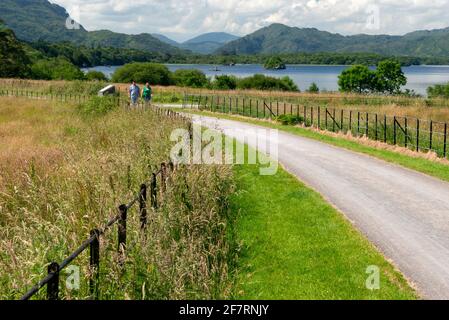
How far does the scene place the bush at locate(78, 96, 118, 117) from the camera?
3130cm

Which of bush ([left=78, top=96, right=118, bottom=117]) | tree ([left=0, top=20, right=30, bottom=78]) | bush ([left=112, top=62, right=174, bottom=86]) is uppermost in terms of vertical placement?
tree ([left=0, top=20, right=30, bottom=78])

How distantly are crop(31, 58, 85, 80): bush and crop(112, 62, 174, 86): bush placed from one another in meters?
8.22

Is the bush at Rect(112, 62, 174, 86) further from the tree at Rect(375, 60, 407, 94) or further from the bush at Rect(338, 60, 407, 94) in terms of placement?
the tree at Rect(375, 60, 407, 94)

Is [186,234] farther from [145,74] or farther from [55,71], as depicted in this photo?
[55,71]

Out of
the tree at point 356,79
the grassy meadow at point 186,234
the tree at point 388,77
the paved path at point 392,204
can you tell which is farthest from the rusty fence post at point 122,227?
the tree at point 388,77

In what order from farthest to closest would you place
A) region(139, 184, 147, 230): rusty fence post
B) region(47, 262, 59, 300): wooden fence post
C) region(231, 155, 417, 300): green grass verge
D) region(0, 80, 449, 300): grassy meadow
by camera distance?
region(139, 184, 147, 230): rusty fence post < region(231, 155, 417, 300): green grass verge < region(0, 80, 449, 300): grassy meadow < region(47, 262, 59, 300): wooden fence post

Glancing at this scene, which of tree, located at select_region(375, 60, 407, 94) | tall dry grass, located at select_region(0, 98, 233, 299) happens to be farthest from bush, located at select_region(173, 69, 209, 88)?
tall dry grass, located at select_region(0, 98, 233, 299)

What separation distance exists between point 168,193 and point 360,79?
100326 millimetres

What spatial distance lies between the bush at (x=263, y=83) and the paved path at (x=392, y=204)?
2271 inches

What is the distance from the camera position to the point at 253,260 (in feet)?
30.4

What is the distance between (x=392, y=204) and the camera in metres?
12.8
